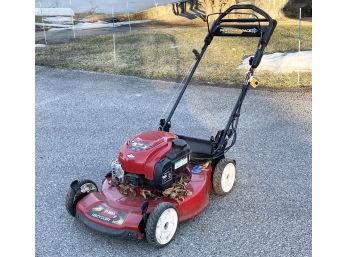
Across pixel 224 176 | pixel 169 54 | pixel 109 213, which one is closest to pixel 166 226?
pixel 109 213

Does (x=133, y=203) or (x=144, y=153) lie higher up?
(x=144, y=153)

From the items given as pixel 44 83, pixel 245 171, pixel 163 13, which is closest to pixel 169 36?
pixel 163 13

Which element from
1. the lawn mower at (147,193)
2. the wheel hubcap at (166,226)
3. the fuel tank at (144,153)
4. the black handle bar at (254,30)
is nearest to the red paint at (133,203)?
the lawn mower at (147,193)

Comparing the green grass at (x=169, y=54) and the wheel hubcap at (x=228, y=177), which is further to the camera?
the green grass at (x=169, y=54)

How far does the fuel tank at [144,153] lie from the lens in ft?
11.1

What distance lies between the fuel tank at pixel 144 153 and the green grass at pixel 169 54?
4.95 m

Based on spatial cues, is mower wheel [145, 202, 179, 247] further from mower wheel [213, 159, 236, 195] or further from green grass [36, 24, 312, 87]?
green grass [36, 24, 312, 87]

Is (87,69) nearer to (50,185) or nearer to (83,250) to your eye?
(50,185)

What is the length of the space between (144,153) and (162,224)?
1.79 ft

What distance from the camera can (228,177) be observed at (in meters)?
4.20

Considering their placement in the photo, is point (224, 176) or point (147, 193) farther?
point (224, 176)

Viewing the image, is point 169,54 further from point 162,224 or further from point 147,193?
point 162,224

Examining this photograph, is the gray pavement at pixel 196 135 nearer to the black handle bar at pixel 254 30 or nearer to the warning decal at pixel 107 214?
the warning decal at pixel 107 214

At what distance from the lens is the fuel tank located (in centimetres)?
338
